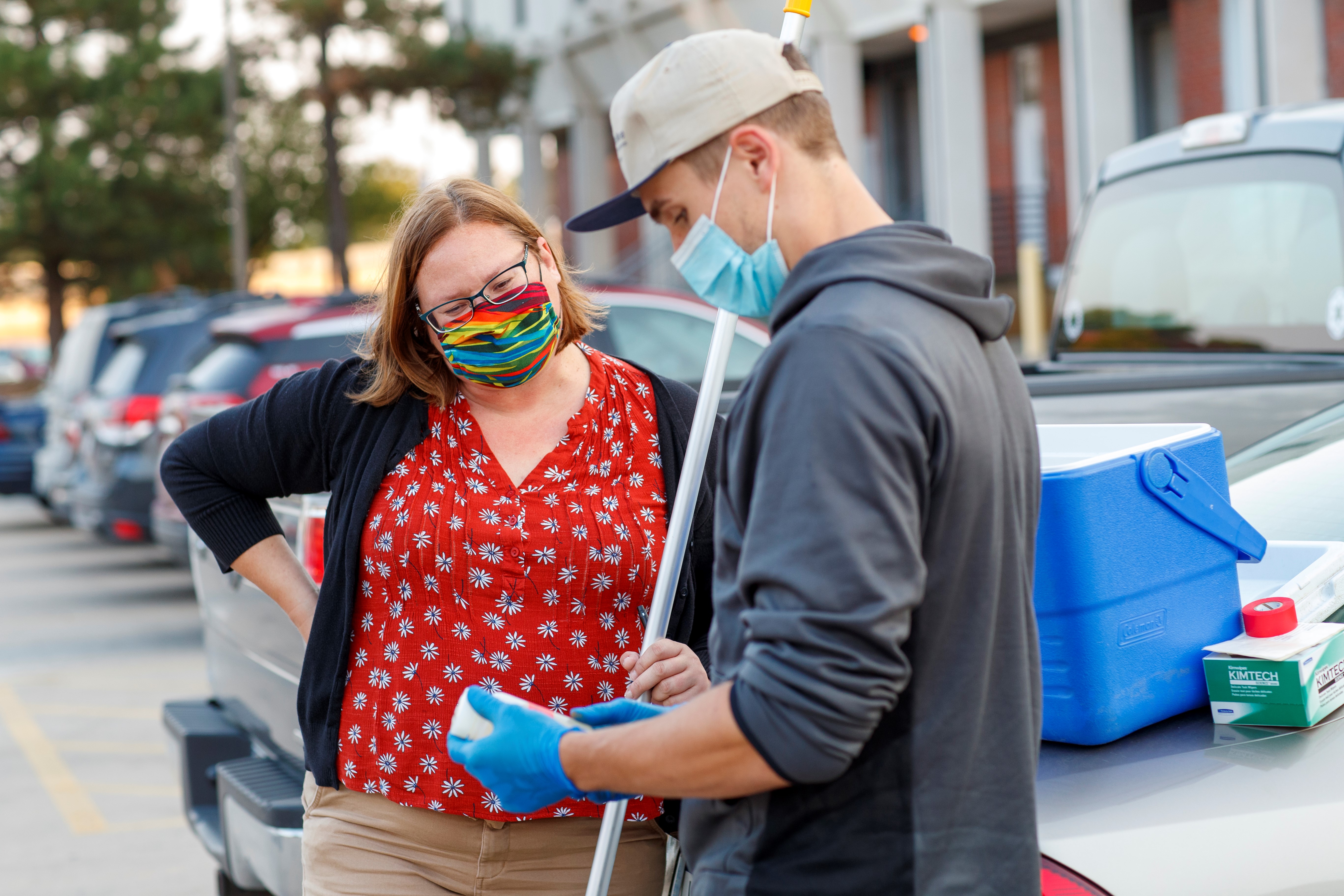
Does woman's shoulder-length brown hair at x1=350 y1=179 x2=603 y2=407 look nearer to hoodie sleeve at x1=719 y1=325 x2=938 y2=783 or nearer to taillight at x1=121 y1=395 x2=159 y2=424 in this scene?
hoodie sleeve at x1=719 y1=325 x2=938 y2=783

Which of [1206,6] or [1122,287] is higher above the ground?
[1206,6]

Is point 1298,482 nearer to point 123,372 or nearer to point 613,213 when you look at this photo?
point 613,213

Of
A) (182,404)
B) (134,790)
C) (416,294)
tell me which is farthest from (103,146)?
(416,294)

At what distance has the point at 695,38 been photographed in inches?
65.9

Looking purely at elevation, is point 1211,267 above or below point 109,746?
above

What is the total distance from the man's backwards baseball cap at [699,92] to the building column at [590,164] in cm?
2655

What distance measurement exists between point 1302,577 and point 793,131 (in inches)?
51.4

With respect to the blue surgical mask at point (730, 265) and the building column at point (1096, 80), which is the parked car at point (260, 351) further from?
the building column at point (1096, 80)

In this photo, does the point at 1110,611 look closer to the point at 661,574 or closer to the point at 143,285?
the point at 661,574

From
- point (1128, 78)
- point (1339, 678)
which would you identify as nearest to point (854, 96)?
point (1128, 78)

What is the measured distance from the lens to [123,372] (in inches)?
440

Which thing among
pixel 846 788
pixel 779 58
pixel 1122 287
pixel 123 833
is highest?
pixel 779 58

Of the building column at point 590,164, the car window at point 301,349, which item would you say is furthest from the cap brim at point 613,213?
the building column at point 590,164

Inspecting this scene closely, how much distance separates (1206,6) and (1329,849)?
1806 centimetres
